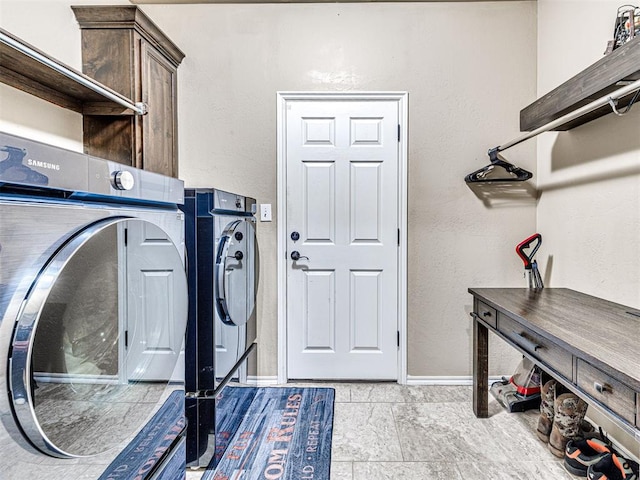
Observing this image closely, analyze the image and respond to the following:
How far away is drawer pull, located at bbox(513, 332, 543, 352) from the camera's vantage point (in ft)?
4.96

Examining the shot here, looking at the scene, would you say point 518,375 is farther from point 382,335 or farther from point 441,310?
point 382,335

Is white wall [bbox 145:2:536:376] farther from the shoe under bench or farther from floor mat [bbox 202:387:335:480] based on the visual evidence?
floor mat [bbox 202:387:335:480]

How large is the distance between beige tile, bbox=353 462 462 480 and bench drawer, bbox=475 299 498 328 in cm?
71

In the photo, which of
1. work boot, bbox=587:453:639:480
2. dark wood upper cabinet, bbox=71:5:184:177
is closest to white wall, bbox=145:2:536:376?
dark wood upper cabinet, bbox=71:5:184:177

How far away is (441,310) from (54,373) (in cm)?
233

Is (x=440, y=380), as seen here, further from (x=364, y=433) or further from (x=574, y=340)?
(x=574, y=340)

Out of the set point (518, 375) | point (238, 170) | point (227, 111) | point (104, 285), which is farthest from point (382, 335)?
point (104, 285)

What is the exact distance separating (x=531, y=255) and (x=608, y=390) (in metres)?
1.38

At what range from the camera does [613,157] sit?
1.88 m

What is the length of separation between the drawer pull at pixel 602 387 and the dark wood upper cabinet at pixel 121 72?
2267mm

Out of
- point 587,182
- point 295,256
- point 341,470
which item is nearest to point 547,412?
point 341,470

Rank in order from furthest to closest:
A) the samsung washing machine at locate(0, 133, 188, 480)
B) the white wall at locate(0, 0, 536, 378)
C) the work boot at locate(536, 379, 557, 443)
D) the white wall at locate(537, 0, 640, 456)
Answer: the white wall at locate(0, 0, 536, 378), the work boot at locate(536, 379, 557, 443), the white wall at locate(537, 0, 640, 456), the samsung washing machine at locate(0, 133, 188, 480)

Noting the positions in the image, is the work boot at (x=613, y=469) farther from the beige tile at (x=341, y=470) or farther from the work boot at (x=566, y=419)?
the beige tile at (x=341, y=470)

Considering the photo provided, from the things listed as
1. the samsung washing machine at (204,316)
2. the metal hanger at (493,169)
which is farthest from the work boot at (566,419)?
the samsung washing machine at (204,316)
